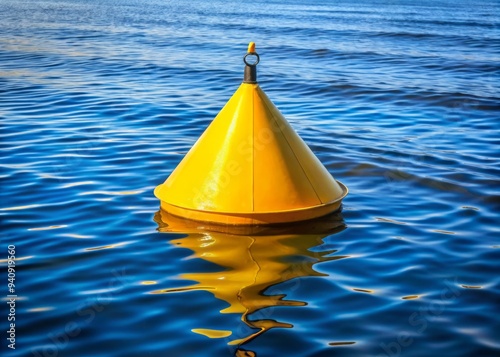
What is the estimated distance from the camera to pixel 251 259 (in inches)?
215

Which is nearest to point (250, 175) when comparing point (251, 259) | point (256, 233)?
point (256, 233)

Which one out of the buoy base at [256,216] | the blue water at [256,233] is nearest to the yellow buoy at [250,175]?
the buoy base at [256,216]

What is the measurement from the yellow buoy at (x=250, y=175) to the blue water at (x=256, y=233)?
0.57 ft

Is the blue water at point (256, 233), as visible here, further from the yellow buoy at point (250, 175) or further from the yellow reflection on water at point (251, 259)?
the yellow buoy at point (250, 175)

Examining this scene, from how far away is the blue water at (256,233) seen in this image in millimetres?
4391

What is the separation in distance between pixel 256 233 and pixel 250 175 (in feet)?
1.38

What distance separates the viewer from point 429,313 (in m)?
4.66

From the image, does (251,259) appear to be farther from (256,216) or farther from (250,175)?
(250,175)

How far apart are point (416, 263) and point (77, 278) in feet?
7.23

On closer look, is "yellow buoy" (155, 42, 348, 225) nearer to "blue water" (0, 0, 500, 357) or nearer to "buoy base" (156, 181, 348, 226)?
"buoy base" (156, 181, 348, 226)

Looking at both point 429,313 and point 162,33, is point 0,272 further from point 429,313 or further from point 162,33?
point 162,33

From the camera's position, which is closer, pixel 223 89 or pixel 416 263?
pixel 416 263

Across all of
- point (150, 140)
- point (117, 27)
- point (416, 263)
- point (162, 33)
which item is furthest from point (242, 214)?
point (117, 27)

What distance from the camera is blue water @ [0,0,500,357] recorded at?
4.39 m
